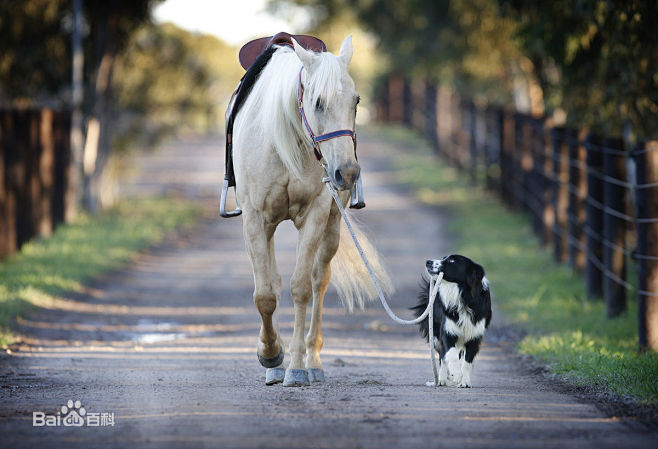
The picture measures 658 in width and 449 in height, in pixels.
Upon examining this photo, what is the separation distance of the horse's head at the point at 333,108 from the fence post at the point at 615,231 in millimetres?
4143

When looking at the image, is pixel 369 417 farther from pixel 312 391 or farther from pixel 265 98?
pixel 265 98

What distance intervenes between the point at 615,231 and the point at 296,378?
14.2 ft

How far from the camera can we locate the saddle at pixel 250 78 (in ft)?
23.4

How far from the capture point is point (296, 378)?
650 centimetres

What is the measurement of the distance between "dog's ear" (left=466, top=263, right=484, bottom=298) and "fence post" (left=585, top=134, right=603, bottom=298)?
415cm

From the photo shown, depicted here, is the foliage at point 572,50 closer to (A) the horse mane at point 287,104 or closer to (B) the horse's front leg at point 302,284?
(A) the horse mane at point 287,104

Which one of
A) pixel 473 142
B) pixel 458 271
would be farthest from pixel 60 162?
pixel 458 271

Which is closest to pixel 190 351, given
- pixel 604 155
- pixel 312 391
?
pixel 312 391

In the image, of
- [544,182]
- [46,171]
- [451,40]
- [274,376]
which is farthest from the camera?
[451,40]

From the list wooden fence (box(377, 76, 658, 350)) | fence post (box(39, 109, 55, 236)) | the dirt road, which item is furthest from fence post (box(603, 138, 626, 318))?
fence post (box(39, 109, 55, 236))

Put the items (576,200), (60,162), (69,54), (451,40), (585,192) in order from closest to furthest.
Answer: (585,192) → (576,200) → (60,162) → (69,54) → (451,40)

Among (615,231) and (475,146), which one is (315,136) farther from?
(475,146)

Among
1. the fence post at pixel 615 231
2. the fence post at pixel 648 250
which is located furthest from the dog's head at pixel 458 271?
the fence post at pixel 615 231

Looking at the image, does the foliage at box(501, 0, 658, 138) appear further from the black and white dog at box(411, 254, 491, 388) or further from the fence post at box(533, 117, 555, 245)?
the black and white dog at box(411, 254, 491, 388)
